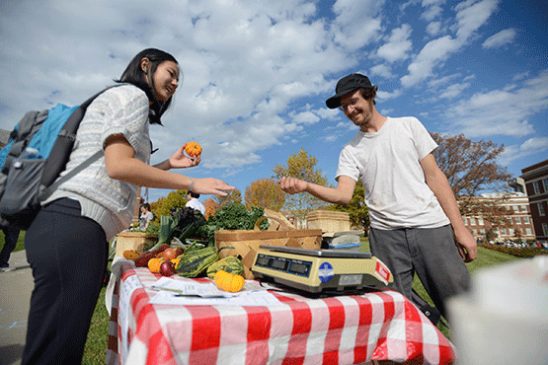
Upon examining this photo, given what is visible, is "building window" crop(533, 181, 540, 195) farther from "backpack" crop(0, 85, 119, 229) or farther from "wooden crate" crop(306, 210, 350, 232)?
"backpack" crop(0, 85, 119, 229)

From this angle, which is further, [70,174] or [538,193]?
Result: [538,193]

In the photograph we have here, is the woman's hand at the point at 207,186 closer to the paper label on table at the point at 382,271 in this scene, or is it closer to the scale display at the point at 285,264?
the scale display at the point at 285,264

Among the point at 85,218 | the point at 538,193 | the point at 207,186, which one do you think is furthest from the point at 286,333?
the point at 538,193

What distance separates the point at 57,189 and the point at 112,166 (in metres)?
0.26

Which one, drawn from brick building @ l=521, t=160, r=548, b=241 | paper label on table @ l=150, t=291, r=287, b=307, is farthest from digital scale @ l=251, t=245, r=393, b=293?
brick building @ l=521, t=160, r=548, b=241

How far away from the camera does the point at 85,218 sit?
3.93 feet

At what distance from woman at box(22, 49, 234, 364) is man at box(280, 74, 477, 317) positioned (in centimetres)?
101

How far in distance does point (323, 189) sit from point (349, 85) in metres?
0.83

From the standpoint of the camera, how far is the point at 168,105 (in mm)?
1806

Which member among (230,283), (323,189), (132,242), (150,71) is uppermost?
(150,71)

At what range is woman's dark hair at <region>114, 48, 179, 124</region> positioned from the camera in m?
1.55

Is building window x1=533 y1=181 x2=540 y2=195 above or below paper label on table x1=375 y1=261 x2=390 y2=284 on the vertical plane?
above

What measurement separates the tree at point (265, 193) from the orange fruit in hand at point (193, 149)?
35224 millimetres

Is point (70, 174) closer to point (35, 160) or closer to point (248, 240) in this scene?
point (35, 160)
